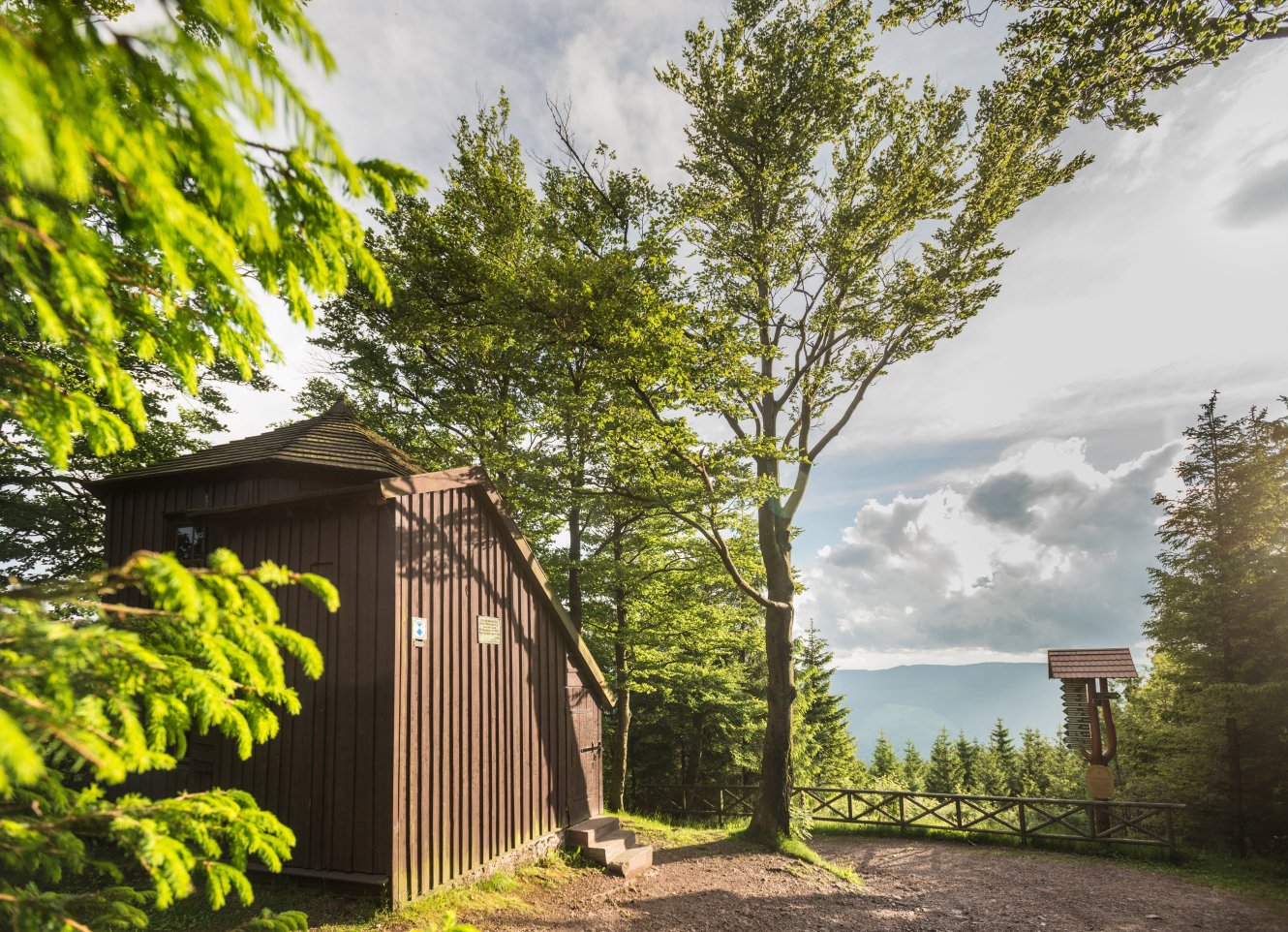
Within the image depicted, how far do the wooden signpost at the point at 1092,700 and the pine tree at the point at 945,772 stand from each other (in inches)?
1252

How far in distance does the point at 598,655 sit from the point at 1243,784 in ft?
49.9

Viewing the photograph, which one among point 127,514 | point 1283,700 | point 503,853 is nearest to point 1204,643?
point 1283,700

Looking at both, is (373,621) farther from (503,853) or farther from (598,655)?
(598,655)

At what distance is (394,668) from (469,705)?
1552 mm

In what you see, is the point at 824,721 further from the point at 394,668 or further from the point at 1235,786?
the point at 394,668

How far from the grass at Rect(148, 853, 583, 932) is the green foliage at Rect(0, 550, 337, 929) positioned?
456 centimetres

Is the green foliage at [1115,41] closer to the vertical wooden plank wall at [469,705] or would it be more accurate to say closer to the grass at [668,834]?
the vertical wooden plank wall at [469,705]

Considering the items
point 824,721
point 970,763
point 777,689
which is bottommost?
point 970,763

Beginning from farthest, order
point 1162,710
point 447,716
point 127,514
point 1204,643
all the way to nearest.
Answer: point 1162,710 → point 1204,643 → point 127,514 → point 447,716

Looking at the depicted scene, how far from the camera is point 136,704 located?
2254mm

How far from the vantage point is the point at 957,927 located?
8.70 m

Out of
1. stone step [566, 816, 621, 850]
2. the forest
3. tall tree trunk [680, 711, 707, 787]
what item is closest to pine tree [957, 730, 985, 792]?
the forest

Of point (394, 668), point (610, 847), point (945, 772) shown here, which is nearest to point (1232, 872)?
point (610, 847)

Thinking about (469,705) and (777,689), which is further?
(777,689)
